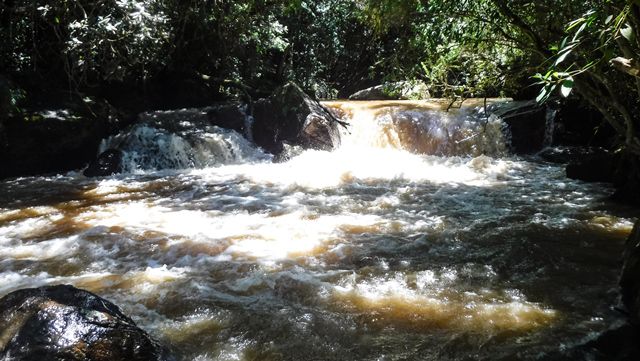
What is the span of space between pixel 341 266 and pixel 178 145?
6894 millimetres

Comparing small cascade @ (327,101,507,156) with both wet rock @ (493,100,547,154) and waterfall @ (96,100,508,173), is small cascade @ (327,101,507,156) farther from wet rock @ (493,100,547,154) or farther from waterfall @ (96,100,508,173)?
wet rock @ (493,100,547,154)

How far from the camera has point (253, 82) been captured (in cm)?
1373

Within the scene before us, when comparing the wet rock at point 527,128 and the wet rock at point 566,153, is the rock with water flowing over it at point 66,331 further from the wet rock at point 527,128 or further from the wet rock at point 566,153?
the wet rock at point 527,128

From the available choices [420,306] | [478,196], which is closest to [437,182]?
[478,196]

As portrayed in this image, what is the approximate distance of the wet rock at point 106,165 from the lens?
371 inches

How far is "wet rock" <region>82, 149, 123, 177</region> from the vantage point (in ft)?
30.9

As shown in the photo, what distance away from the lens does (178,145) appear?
10328 mm

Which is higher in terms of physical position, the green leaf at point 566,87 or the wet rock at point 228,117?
the green leaf at point 566,87

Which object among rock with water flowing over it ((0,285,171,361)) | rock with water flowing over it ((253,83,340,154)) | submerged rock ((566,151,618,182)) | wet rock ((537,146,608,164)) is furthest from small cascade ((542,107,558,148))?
rock with water flowing over it ((0,285,171,361))

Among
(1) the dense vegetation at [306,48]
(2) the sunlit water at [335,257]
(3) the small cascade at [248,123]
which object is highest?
(1) the dense vegetation at [306,48]

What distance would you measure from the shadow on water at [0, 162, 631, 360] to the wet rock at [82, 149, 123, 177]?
1.94 meters

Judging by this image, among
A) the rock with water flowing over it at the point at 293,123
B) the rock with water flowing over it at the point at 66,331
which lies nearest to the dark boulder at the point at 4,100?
the rock with water flowing over it at the point at 293,123

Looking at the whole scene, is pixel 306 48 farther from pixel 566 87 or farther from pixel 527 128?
pixel 566 87

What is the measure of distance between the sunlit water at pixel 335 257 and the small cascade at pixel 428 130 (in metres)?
1.78
